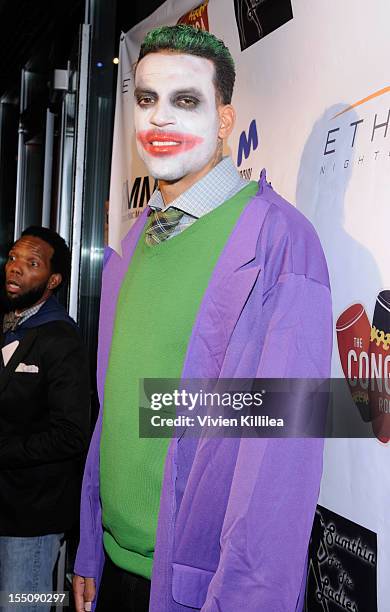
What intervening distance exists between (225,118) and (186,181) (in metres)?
0.13

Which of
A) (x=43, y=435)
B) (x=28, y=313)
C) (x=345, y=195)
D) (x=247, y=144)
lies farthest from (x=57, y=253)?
(x=345, y=195)

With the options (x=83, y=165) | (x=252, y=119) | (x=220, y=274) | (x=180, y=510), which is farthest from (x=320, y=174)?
(x=83, y=165)

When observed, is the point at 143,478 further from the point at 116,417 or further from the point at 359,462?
the point at 359,462

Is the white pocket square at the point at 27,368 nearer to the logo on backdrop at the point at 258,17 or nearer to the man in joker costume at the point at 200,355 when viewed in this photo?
the man in joker costume at the point at 200,355

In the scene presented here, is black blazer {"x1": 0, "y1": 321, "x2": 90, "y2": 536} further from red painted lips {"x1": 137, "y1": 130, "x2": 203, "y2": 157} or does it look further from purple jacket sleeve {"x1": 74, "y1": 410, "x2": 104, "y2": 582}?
red painted lips {"x1": 137, "y1": 130, "x2": 203, "y2": 157}

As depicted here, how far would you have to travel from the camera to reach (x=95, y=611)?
155 cm

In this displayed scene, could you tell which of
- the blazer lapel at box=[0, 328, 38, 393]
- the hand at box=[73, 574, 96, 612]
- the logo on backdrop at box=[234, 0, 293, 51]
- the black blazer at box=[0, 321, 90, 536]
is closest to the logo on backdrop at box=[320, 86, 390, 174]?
the logo on backdrop at box=[234, 0, 293, 51]

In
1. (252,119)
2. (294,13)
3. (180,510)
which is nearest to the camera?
(180,510)

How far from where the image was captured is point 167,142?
143 centimetres

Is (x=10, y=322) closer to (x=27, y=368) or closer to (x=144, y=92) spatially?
(x=27, y=368)

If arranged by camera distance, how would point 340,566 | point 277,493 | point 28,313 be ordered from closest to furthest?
point 277,493 → point 340,566 → point 28,313

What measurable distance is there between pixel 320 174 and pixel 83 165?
233 centimetres

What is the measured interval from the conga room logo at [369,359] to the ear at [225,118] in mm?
426

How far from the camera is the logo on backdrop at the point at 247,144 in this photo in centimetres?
206
